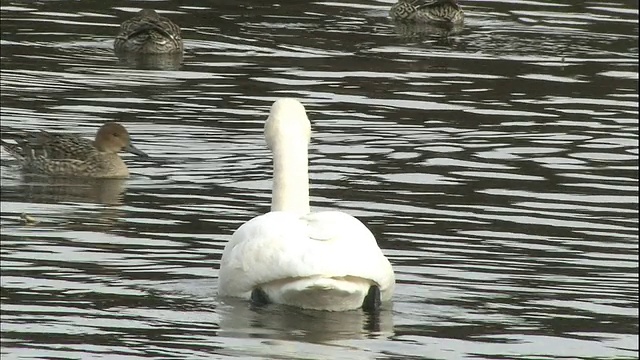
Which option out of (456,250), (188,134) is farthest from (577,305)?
(188,134)

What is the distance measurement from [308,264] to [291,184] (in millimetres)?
1595

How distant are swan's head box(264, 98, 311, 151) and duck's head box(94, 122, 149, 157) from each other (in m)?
4.86

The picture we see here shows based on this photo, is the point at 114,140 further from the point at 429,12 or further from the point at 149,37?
the point at 429,12

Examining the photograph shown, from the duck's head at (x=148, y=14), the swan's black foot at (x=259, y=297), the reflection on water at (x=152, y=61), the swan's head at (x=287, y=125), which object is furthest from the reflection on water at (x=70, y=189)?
the duck's head at (x=148, y=14)

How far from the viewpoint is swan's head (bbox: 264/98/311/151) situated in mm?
11797

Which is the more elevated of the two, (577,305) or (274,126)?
(274,126)

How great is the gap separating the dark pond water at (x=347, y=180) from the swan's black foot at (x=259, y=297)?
8 centimetres

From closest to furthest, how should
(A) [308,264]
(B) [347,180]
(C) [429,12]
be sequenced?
1. (A) [308,264]
2. (B) [347,180]
3. (C) [429,12]

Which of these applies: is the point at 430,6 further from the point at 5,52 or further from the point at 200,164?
the point at 200,164

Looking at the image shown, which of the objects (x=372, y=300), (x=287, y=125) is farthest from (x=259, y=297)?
(x=287, y=125)

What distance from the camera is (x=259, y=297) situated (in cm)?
1059

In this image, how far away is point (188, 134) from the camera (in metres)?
17.9

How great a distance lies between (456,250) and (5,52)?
11.6 m

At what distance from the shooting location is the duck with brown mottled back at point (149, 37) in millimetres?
23969
